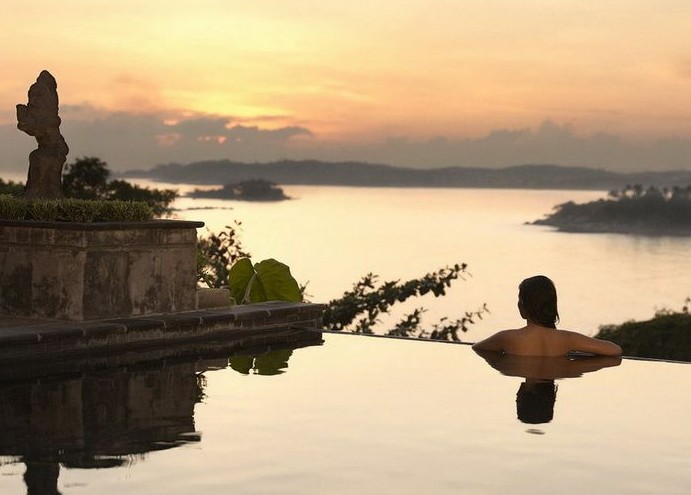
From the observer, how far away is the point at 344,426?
7676 millimetres

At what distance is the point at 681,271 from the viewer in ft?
318

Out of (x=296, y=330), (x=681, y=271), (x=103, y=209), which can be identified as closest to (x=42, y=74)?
(x=103, y=209)

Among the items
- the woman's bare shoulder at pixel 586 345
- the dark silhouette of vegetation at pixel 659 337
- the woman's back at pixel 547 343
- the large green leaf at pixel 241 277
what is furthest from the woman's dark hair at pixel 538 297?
the dark silhouette of vegetation at pixel 659 337

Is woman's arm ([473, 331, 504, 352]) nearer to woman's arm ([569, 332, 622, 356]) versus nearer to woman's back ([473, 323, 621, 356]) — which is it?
woman's back ([473, 323, 621, 356])

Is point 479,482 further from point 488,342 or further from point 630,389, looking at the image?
point 488,342

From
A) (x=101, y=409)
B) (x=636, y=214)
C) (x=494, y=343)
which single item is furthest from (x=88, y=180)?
(x=636, y=214)

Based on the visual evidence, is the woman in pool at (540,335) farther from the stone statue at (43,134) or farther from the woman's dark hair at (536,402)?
the stone statue at (43,134)

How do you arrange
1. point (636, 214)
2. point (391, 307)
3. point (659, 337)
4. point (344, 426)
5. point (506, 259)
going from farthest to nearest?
point (636, 214)
point (506, 259)
point (659, 337)
point (391, 307)
point (344, 426)

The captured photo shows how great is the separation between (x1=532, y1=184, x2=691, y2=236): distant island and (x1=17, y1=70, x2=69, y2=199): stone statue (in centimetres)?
9514

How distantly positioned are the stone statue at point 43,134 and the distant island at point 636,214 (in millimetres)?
95138

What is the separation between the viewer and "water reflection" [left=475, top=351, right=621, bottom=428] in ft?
27.5

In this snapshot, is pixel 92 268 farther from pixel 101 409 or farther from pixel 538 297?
pixel 538 297

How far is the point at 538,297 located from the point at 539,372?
2.28 ft

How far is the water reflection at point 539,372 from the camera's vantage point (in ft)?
27.5
